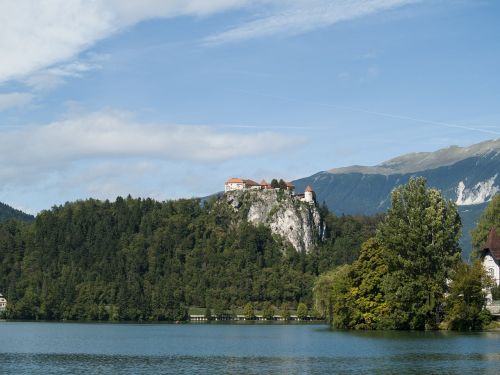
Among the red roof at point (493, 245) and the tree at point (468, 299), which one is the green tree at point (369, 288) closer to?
the tree at point (468, 299)

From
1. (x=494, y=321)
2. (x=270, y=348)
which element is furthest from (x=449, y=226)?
(x=270, y=348)

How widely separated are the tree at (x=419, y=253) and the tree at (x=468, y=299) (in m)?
1.51

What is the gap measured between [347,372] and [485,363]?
1007 centimetres

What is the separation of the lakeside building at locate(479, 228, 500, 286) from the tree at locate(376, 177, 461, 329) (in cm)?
2572

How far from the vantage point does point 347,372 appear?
61.0m

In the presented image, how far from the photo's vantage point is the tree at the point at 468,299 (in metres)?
97.8

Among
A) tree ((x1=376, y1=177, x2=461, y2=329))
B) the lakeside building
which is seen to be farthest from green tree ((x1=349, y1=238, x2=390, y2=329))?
the lakeside building

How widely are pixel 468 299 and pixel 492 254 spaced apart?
3037 cm

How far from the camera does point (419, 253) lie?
100688 millimetres

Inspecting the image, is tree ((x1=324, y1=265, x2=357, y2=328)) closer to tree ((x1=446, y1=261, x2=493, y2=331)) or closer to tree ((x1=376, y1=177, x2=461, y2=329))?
tree ((x1=376, y1=177, x2=461, y2=329))

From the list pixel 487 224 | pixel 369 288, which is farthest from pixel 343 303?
pixel 487 224

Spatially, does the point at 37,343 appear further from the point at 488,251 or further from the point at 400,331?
the point at 488,251

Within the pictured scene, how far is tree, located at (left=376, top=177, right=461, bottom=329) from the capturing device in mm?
100000

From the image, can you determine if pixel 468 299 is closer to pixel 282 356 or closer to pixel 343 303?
pixel 343 303
